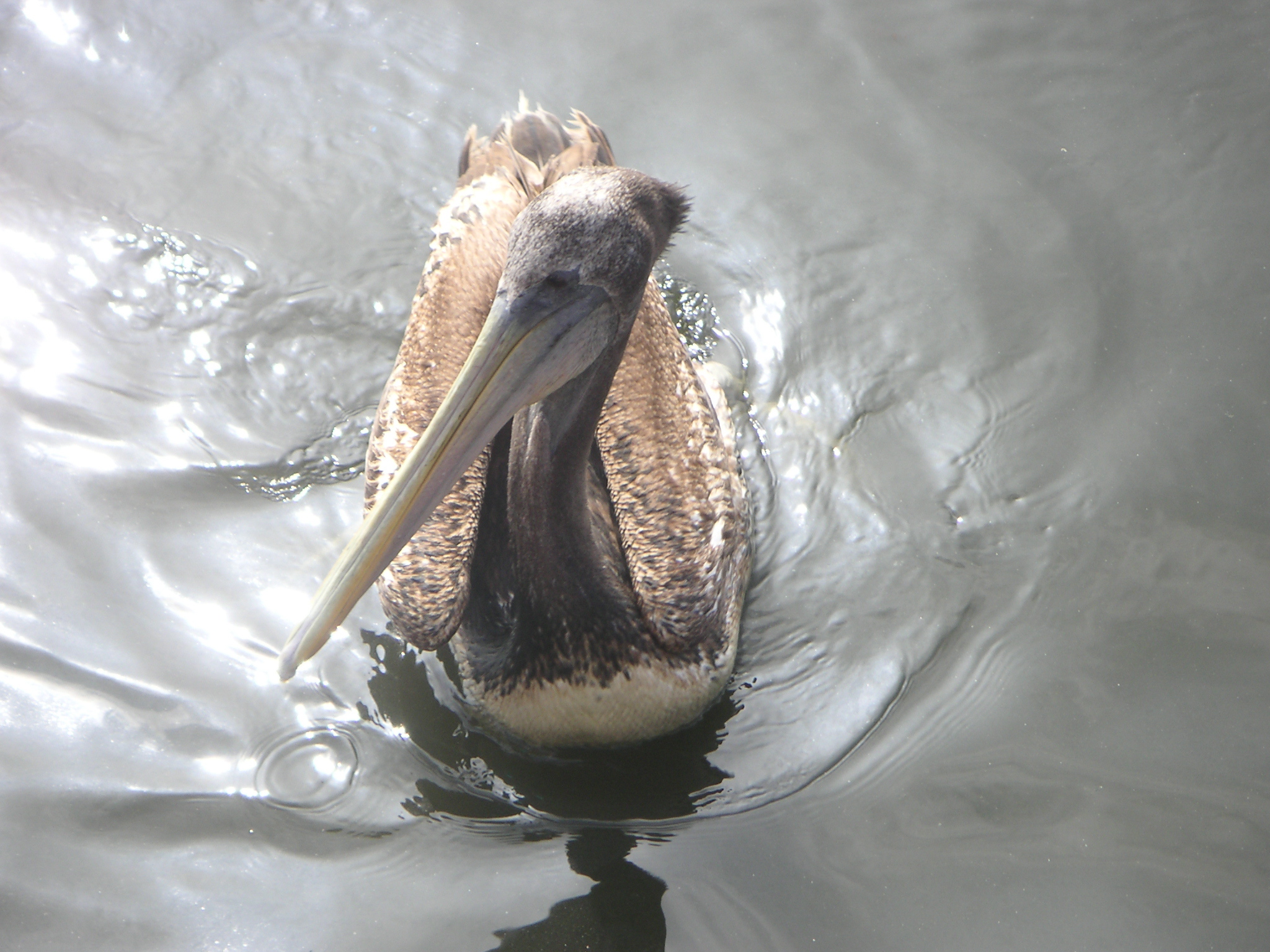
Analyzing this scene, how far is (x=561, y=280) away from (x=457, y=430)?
0.43 meters

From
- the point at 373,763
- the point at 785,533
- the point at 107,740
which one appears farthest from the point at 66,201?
the point at 785,533

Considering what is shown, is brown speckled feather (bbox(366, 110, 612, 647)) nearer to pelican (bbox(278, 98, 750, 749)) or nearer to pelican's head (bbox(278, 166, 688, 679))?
pelican (bbox(278, 98, 750, 749))

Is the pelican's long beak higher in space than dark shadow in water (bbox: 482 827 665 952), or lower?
higher

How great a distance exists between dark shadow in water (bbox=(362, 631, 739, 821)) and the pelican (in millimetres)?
68

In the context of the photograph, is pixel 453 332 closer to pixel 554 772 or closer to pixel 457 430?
pixel 457 430

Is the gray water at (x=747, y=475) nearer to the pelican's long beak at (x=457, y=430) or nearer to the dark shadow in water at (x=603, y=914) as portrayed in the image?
the dark shadow in water at (x=603, y=914)

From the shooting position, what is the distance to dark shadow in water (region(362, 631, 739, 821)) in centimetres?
312

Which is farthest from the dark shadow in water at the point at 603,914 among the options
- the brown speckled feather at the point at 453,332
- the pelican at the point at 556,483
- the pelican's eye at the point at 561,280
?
the pelican's eye at the point at 561,280

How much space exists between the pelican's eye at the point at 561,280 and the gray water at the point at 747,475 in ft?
4.59

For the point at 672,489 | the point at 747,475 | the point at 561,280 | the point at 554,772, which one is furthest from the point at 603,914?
the point at 747,475

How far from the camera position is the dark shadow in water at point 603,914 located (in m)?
2.83

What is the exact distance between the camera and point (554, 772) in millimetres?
3199

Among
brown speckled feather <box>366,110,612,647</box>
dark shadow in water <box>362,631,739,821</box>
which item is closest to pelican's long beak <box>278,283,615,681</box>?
brown speckled feather <box>366,110,612,647</box>

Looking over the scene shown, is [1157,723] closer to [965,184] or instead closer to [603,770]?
[603,770]
